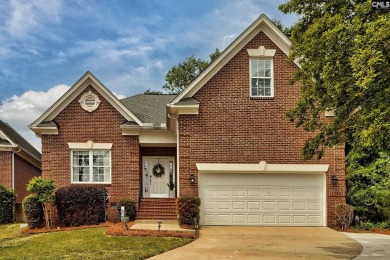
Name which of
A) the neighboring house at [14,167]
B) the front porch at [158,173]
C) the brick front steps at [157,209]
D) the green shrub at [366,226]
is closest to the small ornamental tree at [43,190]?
the brick front steps at [157,209]

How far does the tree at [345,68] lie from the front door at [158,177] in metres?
10.6

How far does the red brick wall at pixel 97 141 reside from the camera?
757 inches

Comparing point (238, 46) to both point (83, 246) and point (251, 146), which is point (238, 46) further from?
point (83, 246)

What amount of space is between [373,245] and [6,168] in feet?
60.6

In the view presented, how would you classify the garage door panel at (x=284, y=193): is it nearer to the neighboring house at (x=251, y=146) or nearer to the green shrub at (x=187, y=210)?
the neighboring house at (x=251, y=146)

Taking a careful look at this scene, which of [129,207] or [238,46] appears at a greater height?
[238,46]

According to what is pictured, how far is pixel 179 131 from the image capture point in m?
16.7

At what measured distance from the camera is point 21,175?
24641 millimetres

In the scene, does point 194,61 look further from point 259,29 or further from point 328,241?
point 328,241

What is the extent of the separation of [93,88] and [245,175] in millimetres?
8108

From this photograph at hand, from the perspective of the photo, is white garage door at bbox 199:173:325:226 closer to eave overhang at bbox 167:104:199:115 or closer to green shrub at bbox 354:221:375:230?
green shrub at bbox 354:221:375:230

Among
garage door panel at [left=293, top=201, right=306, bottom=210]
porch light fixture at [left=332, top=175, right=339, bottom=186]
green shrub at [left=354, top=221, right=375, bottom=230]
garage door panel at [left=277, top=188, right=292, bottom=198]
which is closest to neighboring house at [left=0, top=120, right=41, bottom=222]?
garage door panel at [left=277, top=188, right=292, bottom=198]

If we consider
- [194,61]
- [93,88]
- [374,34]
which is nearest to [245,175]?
[93,88]

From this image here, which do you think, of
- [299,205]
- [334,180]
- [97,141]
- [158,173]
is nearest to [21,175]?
[97,141]
